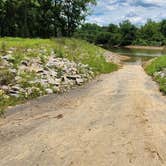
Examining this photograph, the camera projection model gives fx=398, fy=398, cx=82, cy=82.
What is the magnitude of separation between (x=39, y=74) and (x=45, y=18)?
43.3 meters

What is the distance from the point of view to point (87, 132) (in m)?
12.9

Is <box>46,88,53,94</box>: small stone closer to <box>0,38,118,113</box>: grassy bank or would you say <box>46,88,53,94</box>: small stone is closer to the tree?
<box>0,38,118,113</box>: grassy bank

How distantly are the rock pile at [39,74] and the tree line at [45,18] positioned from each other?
3165 cm

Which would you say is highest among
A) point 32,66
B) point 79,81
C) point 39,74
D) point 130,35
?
point 32,66

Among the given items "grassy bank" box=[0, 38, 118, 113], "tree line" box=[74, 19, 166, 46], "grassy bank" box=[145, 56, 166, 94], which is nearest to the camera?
"grassy bank" box=[0, 38, 118, 113]

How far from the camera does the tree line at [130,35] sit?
486 feet

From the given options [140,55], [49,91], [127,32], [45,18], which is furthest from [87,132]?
[127,32]

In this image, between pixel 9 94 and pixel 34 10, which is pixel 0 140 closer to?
pixel 9 94

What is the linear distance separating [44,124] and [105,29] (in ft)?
541

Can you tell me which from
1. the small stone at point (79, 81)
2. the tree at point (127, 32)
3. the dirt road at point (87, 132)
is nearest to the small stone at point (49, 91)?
the dirt road at point (87, 132)

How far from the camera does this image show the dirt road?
34.9ft

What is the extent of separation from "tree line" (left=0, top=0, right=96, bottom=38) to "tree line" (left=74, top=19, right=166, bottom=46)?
78568 millimetres

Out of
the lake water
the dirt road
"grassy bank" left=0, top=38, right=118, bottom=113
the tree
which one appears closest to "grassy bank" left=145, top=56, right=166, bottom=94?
"grassy bank" left=0, top=38, right=118, bottom=113

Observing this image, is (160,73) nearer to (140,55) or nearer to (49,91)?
(49,91)
